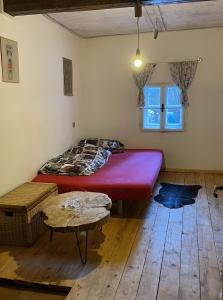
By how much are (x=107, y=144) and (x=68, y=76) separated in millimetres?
1349

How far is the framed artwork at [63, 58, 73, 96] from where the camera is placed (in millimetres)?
4867

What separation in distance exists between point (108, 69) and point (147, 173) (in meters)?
2.58

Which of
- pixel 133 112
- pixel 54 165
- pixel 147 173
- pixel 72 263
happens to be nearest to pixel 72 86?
pixel 133 112

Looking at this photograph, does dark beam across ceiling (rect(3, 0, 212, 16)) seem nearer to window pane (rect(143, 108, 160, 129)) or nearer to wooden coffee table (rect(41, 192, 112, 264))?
wooden coffee table (rect(41, 192, 112, 264))

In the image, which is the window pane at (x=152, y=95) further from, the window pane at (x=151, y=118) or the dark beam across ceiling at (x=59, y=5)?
the dark beam across ceiling at (x=59, y=5)

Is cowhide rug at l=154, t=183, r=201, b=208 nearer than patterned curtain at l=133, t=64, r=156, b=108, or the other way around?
cowhide rug at l=154, t=183, r=201, b=208

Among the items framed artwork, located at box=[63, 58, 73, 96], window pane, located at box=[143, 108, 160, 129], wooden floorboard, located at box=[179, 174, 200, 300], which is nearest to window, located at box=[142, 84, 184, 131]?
window pane, located at box=[143, 108, 160, 129]

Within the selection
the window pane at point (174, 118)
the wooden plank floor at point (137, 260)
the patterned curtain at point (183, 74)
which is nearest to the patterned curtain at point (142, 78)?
the patterned curtain at point (183, 74)

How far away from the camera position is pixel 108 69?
18.3 feet

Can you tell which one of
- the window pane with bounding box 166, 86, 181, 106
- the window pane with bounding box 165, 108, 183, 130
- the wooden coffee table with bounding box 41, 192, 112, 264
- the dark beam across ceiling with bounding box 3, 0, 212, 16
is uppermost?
the dark beam across ceiling with bounding box 3, 0, 212, 16

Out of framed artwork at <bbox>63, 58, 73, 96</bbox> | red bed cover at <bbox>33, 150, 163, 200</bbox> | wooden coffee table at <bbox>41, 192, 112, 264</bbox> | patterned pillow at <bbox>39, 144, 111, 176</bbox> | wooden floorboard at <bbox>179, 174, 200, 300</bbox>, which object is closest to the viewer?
wooden floorboard at <bbox>179, 174, 200, 300</bbox>

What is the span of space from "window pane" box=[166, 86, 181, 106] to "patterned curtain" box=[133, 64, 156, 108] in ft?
1.34

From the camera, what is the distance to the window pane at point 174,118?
5.35m

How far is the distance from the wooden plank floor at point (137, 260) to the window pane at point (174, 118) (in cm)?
220
